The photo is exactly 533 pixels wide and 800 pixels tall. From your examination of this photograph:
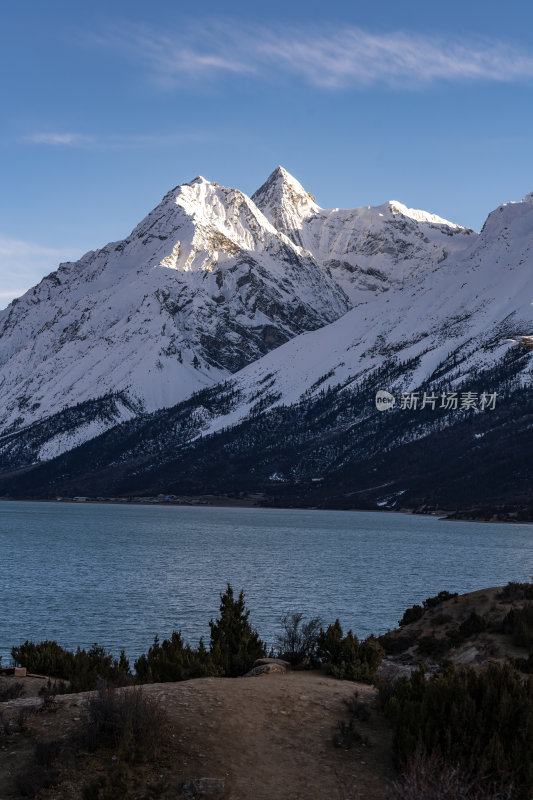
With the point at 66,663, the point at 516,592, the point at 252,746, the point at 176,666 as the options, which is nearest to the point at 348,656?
the point at 176,666

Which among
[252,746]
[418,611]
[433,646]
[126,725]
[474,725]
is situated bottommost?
[433,646]

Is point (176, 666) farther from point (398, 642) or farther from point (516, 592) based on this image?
point (516, 592)

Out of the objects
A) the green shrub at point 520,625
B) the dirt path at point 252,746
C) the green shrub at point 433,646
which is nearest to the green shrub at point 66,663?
the dirt path at point 252,746

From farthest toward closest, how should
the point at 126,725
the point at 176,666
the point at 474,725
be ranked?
the point at 176,666
the point at 126,725
the point at 474,725

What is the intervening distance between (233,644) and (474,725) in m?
13.5

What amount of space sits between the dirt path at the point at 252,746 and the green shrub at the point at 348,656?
344cm

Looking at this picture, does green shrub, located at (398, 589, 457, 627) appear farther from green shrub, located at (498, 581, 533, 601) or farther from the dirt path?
the dirt path

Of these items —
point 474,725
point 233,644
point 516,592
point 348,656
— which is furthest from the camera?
point 516,592

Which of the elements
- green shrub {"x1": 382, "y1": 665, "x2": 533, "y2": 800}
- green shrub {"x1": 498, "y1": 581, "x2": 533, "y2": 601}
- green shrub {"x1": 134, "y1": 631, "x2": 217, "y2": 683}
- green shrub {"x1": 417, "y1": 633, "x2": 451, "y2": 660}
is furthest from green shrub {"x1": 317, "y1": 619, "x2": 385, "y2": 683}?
green shrub {"x1": 498, "y1": 581, "x2": 533, "y2": 601}

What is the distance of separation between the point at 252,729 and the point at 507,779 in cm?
567

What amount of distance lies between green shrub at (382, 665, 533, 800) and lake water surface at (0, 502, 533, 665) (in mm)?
31983

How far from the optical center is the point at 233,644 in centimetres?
2991

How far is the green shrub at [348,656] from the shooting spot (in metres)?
25.8

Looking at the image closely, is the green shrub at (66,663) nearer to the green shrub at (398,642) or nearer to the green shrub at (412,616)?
the green shrub at (398,642)
